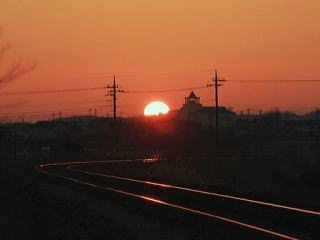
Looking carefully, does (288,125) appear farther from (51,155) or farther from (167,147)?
(51,155)

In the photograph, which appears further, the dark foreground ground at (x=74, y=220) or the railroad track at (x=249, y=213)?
the dark foreground ground at (x=74, y=220)

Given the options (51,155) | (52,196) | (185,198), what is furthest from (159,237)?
(51,155)

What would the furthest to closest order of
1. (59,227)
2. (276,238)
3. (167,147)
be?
(167,147) < (59,227) < (276,238)

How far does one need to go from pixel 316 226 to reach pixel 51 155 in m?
77.0

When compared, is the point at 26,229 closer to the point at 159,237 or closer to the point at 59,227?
the point at 59,227

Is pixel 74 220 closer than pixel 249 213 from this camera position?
No

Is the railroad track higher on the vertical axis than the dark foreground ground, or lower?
higher

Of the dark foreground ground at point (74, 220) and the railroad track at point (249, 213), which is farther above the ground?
the railroad track at point (249, 213)

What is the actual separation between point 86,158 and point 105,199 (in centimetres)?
5975

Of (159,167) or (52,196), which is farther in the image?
(159,167)

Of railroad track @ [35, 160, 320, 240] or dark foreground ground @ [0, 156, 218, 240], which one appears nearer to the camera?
railroad track @ [35, 160, 320, 240]

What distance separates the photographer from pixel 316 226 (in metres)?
15.6

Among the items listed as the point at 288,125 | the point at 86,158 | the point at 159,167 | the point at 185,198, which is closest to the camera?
the point at 185,198

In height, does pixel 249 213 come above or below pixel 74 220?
above
